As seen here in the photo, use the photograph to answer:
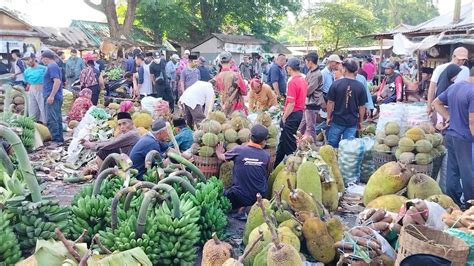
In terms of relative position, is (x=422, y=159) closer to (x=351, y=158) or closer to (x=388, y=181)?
(x=351, y=158)

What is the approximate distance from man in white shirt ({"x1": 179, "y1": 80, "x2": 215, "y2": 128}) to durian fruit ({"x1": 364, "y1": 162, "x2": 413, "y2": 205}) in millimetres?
3218

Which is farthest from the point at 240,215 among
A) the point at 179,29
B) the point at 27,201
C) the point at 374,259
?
the point at 179,29

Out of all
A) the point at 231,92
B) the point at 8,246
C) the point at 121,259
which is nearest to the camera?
the point at 121,259

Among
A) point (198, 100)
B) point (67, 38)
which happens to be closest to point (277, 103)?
point (198, 100)

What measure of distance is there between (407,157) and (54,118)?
7134 mm

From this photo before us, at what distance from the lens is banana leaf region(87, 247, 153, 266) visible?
2.83 m

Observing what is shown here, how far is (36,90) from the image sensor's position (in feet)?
33.7

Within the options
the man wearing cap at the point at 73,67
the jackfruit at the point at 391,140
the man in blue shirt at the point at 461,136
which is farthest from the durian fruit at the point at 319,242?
the man wearing cap at the point at 73,67

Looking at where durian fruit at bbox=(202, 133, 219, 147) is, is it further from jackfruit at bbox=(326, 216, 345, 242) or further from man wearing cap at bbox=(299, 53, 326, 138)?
man wearing cap at bbox=(299, 53, 326, 138)

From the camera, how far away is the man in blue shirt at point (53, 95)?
959cm

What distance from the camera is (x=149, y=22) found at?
3044 centimetres

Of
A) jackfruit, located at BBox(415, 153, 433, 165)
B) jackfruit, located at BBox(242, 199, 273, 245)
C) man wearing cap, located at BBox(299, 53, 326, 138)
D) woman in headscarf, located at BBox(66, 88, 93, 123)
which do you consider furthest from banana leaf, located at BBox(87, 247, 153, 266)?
woman in headscarf, located at BBox(66, 88, 93, 123)

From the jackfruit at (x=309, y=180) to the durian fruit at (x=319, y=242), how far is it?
0.97 m

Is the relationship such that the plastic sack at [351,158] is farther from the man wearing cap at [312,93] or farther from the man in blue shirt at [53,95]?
the man in blue shirt at [53,95]
